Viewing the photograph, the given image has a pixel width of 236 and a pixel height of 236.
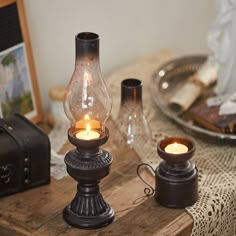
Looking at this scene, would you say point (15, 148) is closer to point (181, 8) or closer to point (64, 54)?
point (64, 54)

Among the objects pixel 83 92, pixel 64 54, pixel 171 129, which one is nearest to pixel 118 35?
pixel 64 54

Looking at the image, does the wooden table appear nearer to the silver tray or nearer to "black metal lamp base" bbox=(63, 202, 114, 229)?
"black metal lamp base" bbox=(63, 202, 114, 229)

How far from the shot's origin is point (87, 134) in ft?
4.55

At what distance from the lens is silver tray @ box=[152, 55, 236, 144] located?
170 centimetres

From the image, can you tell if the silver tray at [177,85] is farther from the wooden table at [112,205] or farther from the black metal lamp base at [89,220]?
the black metal lamp base at [89,220]

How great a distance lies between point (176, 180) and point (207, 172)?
0.19 meters

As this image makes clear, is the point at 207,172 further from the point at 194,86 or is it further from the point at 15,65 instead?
the point at 15,65

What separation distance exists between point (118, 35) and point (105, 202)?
30.4 inches

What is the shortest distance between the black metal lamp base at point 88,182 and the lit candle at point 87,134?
0.02 m

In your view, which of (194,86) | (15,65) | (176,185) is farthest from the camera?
(194,86)

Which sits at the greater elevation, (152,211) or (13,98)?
(13,98)

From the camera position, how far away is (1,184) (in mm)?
1481

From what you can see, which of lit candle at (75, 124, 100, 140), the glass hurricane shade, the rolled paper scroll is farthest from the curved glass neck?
the rolled paper scroll

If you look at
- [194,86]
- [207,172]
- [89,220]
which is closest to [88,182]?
[89,220]
